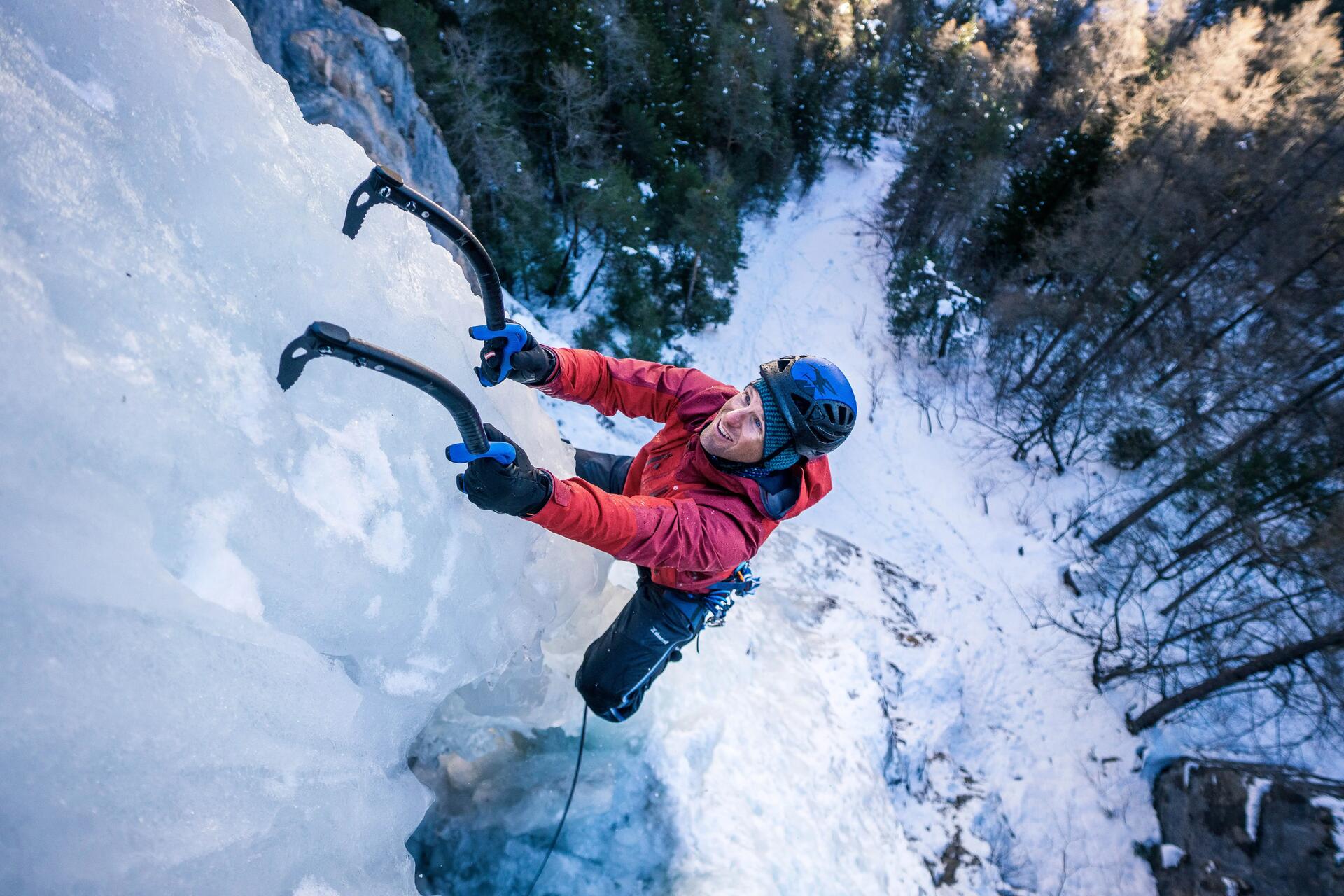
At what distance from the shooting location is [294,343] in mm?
1635

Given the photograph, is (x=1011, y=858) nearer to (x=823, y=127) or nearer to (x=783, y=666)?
(x=783, y=666)

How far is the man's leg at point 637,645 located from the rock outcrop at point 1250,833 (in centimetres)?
863

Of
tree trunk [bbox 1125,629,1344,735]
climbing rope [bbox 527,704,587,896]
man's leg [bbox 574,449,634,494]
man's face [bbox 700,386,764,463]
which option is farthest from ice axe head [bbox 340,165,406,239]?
tree trunk [bbox 1125,629,1344,735]

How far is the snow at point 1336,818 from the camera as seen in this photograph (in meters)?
6.75

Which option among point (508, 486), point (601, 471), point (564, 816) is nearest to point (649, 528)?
point (508, 486)

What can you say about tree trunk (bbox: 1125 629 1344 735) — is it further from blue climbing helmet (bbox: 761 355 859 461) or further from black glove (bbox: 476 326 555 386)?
black glove (bbox: 476 326 555 386)

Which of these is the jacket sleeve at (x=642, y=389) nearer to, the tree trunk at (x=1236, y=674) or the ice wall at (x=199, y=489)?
the ice wall at (x=199, y=489)

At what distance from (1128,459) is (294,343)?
741 inches

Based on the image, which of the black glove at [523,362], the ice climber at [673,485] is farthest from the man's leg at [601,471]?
the black glove at [523,362]

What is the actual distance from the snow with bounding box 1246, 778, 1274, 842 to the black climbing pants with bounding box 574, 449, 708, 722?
8655mm

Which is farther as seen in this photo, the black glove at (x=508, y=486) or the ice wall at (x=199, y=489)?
the black glove at (x=508, y=486)

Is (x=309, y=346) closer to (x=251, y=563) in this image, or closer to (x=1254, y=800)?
(x=251, y=563)

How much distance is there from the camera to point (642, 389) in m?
3.29

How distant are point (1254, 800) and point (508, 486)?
10.3m
